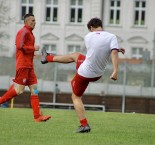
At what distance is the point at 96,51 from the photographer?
16641 millimetres

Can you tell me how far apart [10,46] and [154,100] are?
1060 inches

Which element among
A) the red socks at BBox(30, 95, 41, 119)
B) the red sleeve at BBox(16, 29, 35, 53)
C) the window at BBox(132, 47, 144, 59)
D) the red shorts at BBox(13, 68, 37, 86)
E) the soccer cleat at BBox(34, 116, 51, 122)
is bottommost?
the window at BBox(132, 47, 144, 59)

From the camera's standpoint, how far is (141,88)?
4459 centimetres

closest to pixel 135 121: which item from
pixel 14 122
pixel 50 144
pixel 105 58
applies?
pixel 14 122

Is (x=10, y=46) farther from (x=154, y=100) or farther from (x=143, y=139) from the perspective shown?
(x=143, y=139)

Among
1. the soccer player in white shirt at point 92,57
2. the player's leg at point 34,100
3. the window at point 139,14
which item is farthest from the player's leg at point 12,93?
the window at point 139,14

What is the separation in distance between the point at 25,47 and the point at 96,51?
8.61ft

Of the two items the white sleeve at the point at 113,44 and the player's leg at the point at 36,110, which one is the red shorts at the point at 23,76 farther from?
the white sleeve at the point at 113,44

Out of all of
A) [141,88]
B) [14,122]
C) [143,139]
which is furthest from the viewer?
[141,88]

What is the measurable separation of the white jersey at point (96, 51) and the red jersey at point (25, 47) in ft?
7.78

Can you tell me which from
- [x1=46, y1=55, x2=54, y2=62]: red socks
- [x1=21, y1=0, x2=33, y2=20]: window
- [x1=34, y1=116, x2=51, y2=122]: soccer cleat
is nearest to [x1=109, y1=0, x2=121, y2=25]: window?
[x1=21, y1=0, x2=33, y2=20]: window

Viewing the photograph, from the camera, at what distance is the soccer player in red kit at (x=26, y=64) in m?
19.0

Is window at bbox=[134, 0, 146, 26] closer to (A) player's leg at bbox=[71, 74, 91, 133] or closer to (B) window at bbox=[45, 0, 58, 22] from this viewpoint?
(B) window at bbox=[45, 0, 58, 22]

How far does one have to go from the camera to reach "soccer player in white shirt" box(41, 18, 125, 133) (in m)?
16.6
